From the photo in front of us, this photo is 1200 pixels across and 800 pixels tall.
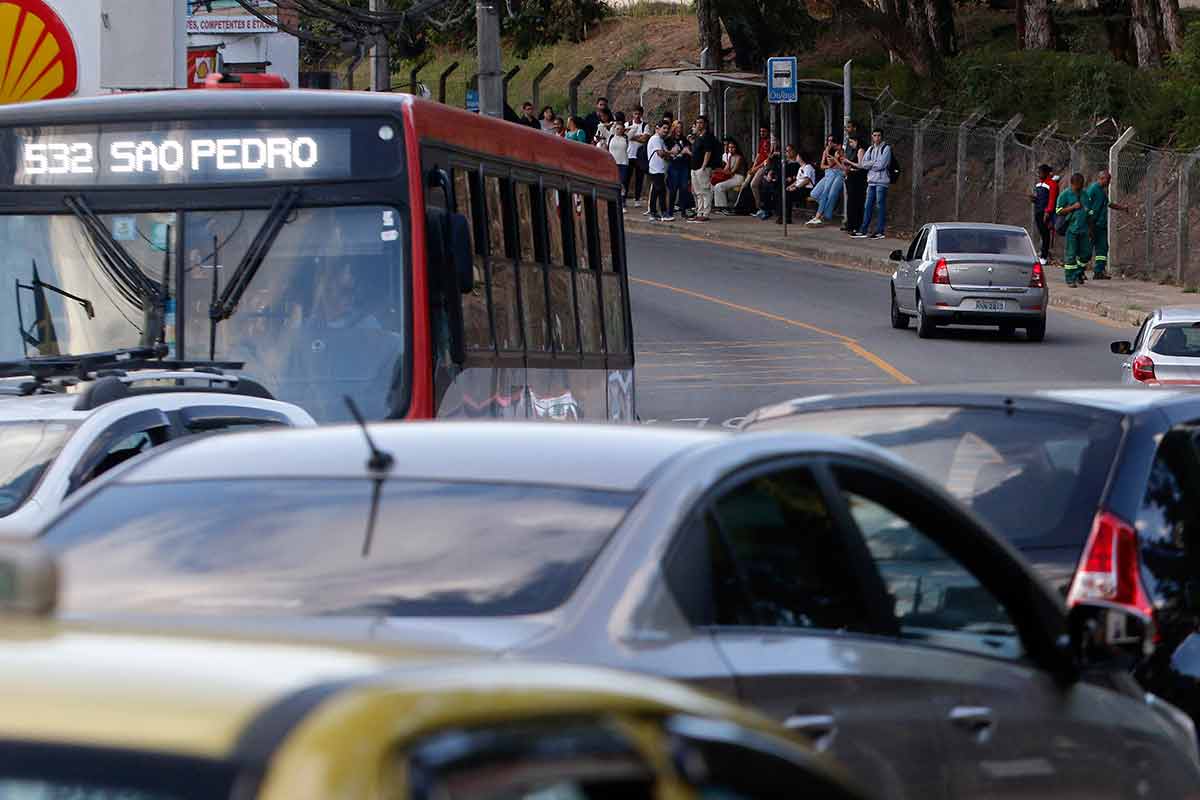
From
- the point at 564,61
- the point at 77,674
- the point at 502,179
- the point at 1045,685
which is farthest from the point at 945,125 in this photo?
the point at 77,674

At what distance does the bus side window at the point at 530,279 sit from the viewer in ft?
44.6

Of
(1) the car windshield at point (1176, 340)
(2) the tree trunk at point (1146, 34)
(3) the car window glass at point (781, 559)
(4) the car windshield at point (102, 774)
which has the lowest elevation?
(1) the car windshield at point (1176, 340)

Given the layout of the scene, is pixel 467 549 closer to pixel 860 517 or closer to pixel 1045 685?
pixel 860 517

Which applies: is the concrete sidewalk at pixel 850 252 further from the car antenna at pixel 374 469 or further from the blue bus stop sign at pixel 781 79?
the car antenna at pixel 374 469

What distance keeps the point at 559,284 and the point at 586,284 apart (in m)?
0.86

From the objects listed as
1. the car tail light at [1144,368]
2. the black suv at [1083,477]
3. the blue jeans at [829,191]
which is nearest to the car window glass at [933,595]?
the black suv at [1083,477]

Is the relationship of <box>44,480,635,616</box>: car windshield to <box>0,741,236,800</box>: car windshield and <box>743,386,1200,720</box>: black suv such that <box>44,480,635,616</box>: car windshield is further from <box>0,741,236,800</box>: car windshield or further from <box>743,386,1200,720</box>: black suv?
<box>743,386,1200,720</box>: black suv

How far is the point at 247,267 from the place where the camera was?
11.4m

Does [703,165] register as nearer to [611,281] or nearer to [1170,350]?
[1170,350]

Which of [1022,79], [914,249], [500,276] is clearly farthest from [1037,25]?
[500,276]

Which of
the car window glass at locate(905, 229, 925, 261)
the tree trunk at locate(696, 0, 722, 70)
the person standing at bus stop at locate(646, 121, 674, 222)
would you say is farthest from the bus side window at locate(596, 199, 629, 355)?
the tree trunk at locate(696, 0, 722, 70)

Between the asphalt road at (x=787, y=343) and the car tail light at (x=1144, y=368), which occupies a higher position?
the car tail light at (x=1144, y=368)

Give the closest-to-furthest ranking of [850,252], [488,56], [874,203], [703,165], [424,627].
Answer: [424,627]
[488,56]
[850,252]
[874,203]
[703,165]

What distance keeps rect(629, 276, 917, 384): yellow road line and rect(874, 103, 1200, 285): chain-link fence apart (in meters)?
7.95
